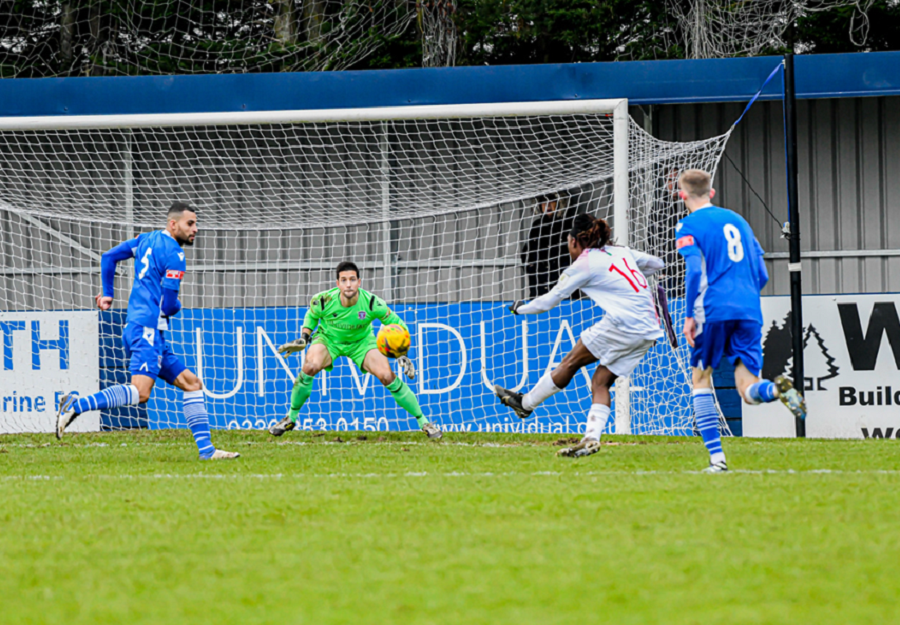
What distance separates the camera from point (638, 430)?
9664 millimetres

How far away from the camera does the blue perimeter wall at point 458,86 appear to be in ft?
35.8

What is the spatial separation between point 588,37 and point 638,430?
11.3 metres

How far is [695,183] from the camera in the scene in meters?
5.97

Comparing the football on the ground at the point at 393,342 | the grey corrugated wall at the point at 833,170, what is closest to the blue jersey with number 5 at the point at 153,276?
the football on the ground at the point at 393,342

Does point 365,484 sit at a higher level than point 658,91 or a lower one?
lower

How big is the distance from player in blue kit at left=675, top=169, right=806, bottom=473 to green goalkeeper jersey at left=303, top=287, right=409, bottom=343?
3876 millimetres

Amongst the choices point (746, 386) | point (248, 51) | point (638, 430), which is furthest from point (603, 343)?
point (248, 51)

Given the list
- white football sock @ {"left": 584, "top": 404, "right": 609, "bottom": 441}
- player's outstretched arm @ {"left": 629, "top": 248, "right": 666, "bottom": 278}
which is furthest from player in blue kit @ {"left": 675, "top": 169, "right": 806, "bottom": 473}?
player's outstretched arm @ {"left": 629, "top": 248, "right": 666, "bottom": 278}

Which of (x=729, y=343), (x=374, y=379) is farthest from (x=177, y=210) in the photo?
(x=374, y=379)

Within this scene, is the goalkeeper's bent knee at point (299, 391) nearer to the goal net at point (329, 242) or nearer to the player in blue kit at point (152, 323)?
the goal net at point (329, 242)

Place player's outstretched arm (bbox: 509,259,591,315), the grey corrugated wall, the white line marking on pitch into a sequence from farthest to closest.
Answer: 1. the grey corrugated wall
2. player's outstretched arm (bbox: 509,259,591,315)
3. the white line marking on pitch

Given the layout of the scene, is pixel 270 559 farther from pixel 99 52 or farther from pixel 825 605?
pixel 99 52

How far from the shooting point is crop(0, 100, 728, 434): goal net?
10492 mm

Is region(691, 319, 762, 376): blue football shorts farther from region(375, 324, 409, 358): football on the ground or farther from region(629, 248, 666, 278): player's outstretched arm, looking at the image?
region(375, 324, 409, 358): football on the ground
